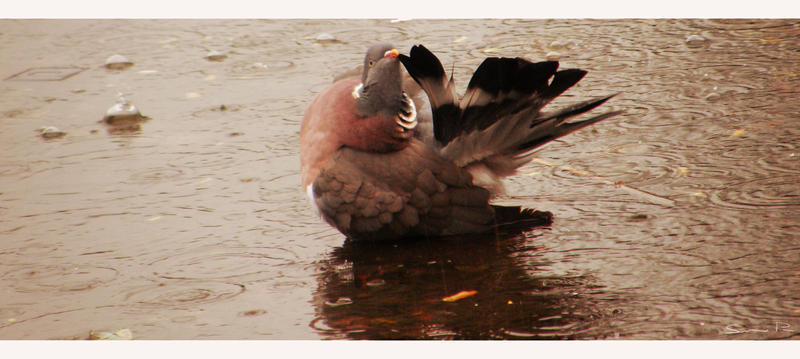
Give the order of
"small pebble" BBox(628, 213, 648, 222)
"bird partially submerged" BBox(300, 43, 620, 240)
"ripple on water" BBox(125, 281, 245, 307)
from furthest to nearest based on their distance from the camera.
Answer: "small pebble" BBox(628, 213, 648, 222)
"bird partially submerged" BBox(300, 43, 620, 240)
"ripple on water" BBox(125, 281, 245, 307)

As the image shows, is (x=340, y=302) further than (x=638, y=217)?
No

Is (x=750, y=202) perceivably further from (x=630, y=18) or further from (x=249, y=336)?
(x=630, y=18)

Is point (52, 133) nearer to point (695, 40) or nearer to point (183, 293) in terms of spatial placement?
point (183, 293)

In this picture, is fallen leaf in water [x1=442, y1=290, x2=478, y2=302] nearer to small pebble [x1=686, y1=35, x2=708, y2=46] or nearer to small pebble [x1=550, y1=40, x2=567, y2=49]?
small pebble [x1=550, y1=40, x2=567, y2=49]

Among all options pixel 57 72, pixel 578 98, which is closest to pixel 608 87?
pixel 578 98

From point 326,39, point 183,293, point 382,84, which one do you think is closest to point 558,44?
point 326,39

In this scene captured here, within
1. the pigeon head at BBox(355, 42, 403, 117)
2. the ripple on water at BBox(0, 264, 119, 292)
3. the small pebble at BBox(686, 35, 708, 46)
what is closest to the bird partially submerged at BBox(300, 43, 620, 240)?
the pigeon head at BBox(355, 42, 403, 117)

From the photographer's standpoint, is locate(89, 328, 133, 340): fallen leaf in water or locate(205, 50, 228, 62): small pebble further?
locate(205, 50, 228, 62): small pebble

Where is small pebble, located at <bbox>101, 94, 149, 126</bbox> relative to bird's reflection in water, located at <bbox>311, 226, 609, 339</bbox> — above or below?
above
